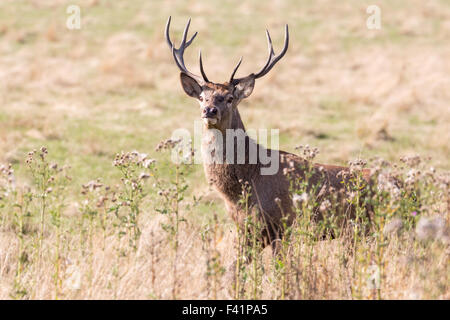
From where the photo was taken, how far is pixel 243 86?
6.48 metres

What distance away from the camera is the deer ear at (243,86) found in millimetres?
6426

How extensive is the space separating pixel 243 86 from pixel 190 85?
0.52 m

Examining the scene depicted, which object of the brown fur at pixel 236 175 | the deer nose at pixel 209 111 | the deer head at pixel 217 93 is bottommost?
the brown fur at pixel 236 175

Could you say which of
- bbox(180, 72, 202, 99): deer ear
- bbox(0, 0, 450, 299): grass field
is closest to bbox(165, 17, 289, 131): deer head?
bbox(180, 72, 202, 99): deer ear

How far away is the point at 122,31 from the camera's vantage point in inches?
872

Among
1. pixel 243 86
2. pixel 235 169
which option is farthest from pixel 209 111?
pixel 243 86

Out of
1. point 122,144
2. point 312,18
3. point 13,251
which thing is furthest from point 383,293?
point 312,18

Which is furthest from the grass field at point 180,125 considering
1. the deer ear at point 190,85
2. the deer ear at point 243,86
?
the deer ear at point 243,86

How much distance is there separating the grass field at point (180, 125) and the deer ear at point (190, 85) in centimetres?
82

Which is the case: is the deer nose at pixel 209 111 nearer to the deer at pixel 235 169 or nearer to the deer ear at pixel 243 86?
the deer at pixel 235 169

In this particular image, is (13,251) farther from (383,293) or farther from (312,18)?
(312,18)

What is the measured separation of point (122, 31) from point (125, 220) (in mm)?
17898

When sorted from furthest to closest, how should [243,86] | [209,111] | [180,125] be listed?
[180,125], [243,86], [209,111]

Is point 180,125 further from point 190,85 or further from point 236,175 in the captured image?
point 236,175
